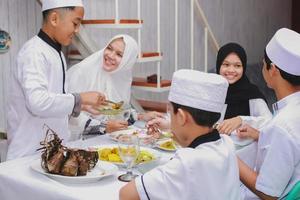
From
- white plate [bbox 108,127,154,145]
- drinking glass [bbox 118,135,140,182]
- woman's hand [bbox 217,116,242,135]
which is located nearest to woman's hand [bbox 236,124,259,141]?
woman's hand [bbox 217,116,242,135]

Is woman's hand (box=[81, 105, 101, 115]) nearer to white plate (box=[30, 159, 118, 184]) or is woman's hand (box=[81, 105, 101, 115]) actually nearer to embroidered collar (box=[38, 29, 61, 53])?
embroidered collar (box=[38, 29, 61, 53])

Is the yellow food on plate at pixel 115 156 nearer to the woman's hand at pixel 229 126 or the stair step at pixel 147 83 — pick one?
the woman's hand at pixel 229 126

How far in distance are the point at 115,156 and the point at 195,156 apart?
562mm

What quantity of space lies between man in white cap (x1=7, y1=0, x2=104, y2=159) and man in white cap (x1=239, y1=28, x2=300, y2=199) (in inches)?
29.5

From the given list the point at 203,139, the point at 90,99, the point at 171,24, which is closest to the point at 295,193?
the point at 203,139

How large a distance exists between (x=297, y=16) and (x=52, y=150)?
5574 mm

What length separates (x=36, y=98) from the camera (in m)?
1.70

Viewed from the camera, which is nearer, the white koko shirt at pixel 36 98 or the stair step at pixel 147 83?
the white koko shirt at pixel 36 98

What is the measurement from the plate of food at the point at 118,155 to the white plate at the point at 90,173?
2.4 inches

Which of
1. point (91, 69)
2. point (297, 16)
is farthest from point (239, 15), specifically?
point (91, 69)

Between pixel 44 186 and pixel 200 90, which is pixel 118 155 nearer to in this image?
pixel 44 186

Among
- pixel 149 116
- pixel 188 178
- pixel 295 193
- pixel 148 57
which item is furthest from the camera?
pixel 148 57

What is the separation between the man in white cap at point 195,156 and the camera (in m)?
1.15

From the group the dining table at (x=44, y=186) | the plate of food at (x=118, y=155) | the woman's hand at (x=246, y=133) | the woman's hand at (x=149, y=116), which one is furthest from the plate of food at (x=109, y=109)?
the woman's hand at (x=246, y=133)
